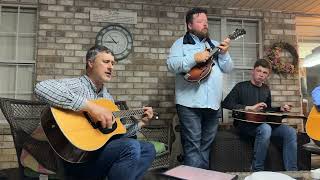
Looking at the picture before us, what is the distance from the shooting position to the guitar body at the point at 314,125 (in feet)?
6.88

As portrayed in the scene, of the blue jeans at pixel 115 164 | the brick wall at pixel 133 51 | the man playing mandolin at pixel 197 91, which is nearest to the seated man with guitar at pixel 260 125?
the man playing mandolin at pixel 197 91

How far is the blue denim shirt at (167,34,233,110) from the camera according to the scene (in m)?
2.91

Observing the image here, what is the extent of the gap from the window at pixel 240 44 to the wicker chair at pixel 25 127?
2818 millimetres

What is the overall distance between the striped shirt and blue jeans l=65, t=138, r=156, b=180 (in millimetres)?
330

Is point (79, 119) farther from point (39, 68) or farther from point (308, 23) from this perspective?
point (308, 23)

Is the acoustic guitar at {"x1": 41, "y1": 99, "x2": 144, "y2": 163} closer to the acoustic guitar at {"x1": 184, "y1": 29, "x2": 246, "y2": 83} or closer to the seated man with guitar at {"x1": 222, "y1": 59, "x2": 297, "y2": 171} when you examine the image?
the acoustic guitar at {"x1": 184, "y1": 29, "x2": 246, "y2": 83}

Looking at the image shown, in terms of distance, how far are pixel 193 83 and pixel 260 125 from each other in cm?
82

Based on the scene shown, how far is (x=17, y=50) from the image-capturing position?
4.09m

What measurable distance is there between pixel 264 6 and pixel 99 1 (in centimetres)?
226

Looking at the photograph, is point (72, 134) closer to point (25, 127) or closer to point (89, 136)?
point (89, 136)

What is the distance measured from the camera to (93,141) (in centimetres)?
202

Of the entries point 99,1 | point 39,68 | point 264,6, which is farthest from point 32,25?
point 264,6

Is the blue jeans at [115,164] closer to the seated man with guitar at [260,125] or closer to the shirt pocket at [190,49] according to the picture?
the shirt pocket at [190,49]

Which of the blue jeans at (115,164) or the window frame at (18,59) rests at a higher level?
the window frame at (18,59)
